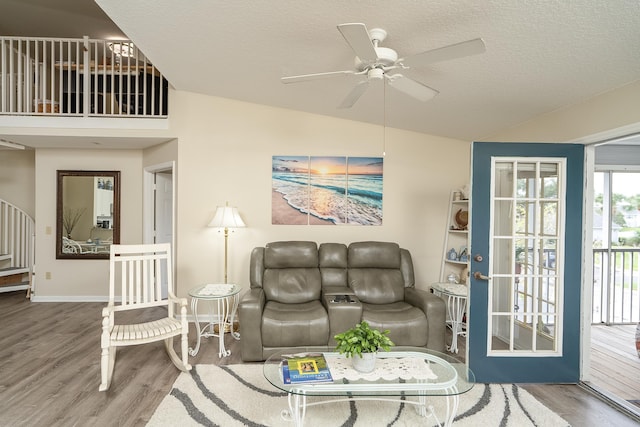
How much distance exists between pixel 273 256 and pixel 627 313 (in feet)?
15.5

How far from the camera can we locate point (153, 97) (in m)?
4.11

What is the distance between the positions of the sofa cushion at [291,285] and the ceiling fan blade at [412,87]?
7.12 ft

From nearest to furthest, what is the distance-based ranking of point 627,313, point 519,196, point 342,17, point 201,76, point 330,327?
point 342,17 < point 519,196 < point 330,327 < point 201,76 < point 627,313

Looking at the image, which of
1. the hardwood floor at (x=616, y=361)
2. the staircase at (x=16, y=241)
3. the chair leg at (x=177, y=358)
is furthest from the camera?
the staircase at (x=16, y=241)

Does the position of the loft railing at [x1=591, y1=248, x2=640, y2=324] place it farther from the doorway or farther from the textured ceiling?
the doorway

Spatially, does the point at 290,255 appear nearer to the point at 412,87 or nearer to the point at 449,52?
the point at 412,87

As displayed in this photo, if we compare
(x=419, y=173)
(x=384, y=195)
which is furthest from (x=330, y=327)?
(x=419, y=173)

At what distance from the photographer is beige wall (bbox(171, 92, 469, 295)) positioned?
411cm

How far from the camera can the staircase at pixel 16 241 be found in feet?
16.5

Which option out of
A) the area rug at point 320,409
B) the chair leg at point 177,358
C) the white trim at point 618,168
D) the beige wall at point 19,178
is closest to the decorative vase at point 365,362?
Answer: the area rug at point 320,409

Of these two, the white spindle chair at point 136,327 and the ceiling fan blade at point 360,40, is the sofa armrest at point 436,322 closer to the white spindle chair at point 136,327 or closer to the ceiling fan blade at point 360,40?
the white spindle chair at point 136,327

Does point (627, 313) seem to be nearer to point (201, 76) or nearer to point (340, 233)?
point (340, 233)

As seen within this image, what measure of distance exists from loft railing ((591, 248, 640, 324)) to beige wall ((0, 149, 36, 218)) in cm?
846

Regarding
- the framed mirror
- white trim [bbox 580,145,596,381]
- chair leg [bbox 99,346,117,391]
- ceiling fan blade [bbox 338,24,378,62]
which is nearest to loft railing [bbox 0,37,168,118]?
the framed mirror
